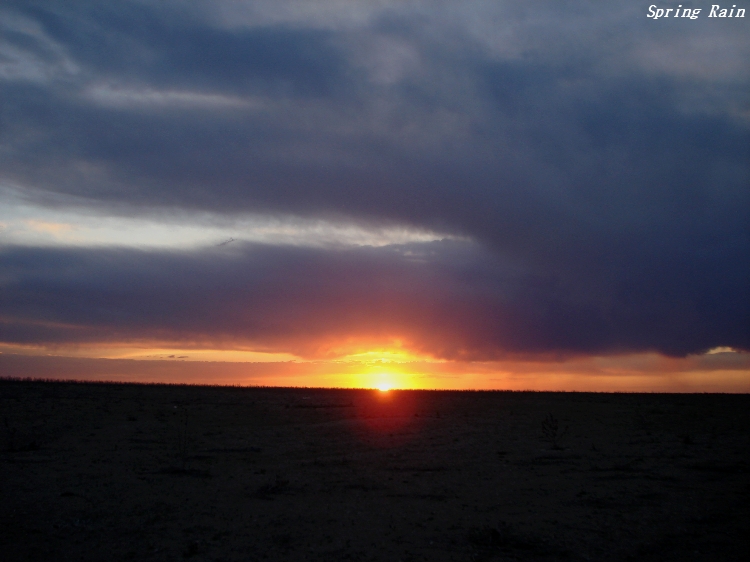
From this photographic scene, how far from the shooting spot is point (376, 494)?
1452 centimetres

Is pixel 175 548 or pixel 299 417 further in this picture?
pixel 299 417

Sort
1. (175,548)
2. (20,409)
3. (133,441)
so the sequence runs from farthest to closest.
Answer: (20,409) → (133,441) → (175,548)

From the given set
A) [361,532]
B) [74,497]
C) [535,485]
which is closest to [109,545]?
[74,497]

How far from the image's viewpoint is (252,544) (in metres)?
10.9

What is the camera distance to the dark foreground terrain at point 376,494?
10.7 metres

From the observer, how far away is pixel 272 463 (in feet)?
61.5

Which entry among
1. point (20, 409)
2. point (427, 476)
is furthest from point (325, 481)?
point (20, 409)

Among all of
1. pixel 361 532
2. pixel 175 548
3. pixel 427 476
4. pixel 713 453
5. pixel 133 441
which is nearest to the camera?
pixel 175 548

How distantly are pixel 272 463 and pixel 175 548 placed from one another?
813cm

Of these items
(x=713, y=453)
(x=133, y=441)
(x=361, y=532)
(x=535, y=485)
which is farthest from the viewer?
(x=133, y=441)

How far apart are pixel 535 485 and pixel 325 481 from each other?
18.8ft

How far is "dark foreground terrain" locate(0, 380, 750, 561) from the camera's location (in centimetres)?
1070

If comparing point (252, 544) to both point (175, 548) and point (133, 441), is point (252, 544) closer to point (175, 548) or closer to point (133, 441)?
point (175, 548)

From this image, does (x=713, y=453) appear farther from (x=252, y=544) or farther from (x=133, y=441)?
(x=133, y=441)
